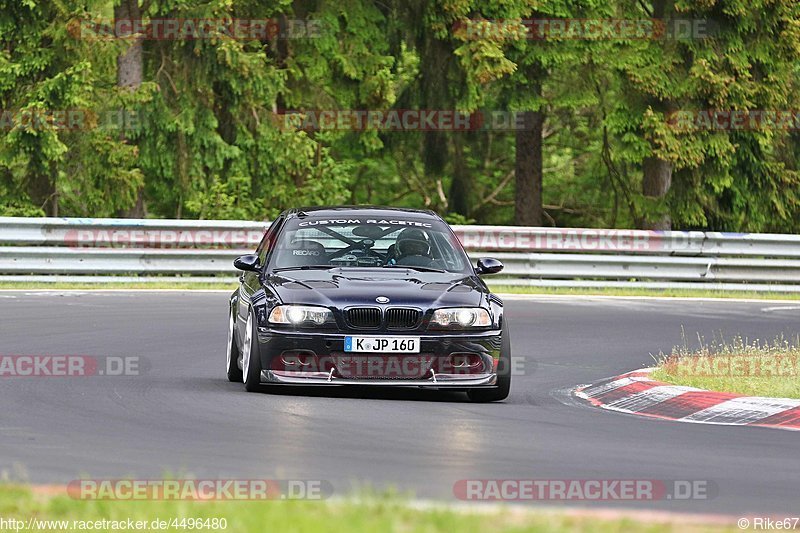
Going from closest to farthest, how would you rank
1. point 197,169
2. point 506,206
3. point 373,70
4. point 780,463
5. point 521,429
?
point 780,463, point 521,429, point 197,169, point 373,70, point 506,206

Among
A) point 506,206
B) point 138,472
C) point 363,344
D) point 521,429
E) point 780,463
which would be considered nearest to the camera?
point 138,472

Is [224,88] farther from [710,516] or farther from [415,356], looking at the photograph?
[710,516]

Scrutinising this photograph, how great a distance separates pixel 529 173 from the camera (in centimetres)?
3516

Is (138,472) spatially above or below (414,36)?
below

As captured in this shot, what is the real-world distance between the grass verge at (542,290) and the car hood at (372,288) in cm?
1124

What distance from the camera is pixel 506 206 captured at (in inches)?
1686

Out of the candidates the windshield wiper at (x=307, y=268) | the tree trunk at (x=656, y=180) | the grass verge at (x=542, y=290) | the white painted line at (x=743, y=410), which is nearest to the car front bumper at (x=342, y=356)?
the windshield wiper at (x=307, y=268)

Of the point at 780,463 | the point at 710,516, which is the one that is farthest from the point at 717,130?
the point at 710,516

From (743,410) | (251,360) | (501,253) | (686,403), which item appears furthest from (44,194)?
(743,410)

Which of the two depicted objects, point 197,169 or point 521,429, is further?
point 197,169

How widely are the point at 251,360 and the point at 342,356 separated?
2.42 ft

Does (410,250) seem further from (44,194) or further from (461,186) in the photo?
(461,186)

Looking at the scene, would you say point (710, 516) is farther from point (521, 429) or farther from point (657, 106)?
point (657, 106)

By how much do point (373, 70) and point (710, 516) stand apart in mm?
26382
